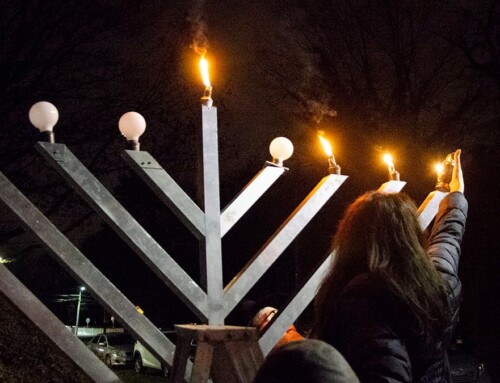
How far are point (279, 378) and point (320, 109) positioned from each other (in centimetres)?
1230

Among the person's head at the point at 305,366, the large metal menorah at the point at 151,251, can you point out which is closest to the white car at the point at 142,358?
the large metal menorah at the point at 151,251

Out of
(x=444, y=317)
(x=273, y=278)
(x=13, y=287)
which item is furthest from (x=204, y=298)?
(x=273, y=278)

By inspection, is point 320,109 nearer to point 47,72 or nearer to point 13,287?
point 47,72

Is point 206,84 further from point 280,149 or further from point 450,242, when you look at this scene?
point 450,242

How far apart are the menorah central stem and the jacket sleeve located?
125 centimetres

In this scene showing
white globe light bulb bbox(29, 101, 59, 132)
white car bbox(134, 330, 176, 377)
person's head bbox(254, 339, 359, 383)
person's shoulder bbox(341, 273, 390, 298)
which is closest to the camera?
person's head bbox(254, 339, 359, 383)

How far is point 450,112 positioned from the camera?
515 inches

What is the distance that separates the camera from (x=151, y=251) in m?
3.01

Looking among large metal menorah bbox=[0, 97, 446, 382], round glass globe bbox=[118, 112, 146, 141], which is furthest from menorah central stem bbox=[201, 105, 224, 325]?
round glass globe bbox=[118, 112, 146, 141]

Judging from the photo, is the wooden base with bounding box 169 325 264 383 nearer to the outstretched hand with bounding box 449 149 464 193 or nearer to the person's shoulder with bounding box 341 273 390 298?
the person's shoulder with bounding box 341 273 390 298

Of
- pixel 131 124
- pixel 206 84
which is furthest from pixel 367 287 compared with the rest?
pixel 206 84

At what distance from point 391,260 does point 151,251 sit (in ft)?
4.86

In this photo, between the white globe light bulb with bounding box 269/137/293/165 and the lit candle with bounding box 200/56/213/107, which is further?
the white globe light bulb with bounding box 269/137/293/165

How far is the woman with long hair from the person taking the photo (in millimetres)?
A: 1656
